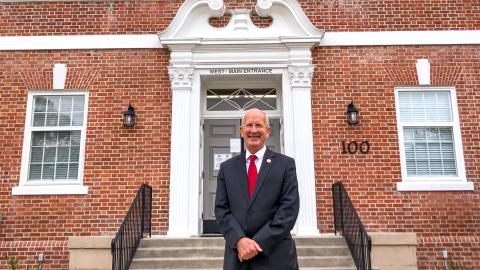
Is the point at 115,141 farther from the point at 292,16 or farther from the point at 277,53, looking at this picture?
the point at 292,16

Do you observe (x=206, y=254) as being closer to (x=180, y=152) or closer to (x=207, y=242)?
(x=207, y=242)

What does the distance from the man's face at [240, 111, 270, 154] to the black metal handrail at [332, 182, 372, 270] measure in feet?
8.60

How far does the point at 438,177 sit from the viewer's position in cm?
744

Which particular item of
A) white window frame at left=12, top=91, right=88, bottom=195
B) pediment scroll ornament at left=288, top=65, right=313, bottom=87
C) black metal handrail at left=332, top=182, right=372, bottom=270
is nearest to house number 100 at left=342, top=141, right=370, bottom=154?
black metal handrail at left=332, top=182, right=372, bottom=270

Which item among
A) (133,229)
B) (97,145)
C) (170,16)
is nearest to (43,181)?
(97,145)

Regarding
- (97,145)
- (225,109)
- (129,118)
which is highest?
(225,109)

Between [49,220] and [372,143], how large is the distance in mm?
5553

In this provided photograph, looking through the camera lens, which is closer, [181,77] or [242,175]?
[242,175]

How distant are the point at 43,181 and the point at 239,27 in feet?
14.2

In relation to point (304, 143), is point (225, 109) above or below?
above

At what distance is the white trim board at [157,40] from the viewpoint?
786 centimetres

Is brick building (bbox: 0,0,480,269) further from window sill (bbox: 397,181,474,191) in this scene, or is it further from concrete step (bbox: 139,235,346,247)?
concrete step (bbox: 139,235,346,247)

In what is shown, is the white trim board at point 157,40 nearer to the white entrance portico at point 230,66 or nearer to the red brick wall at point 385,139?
the red brick wall at point 385,139

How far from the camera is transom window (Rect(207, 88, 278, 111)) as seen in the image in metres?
8.27
